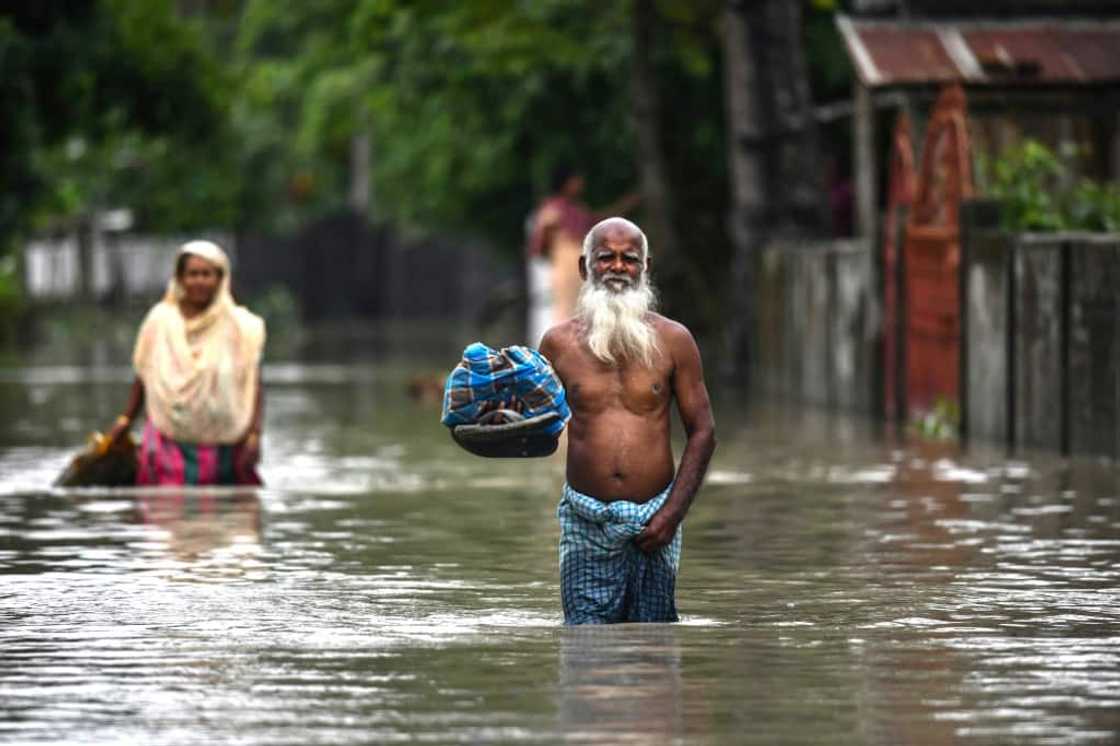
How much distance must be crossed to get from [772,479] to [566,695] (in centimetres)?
978

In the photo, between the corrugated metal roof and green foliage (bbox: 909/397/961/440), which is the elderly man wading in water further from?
the corrugated metal roof

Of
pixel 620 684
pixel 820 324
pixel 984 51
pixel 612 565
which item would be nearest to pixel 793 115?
pixel 820 324

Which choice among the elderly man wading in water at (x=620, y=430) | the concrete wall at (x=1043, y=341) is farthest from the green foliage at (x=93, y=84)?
the elderly man wading in water at (x=620, y=430)

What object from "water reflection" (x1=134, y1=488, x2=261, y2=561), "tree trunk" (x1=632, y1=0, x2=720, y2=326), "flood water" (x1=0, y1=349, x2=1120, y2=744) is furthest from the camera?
"tree trunk" (x1=632, y1=0, x2=720, y2=326)

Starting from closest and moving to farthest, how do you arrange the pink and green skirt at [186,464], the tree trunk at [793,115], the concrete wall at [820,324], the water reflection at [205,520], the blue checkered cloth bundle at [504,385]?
the blue checkered cloth bundle at [504,385], the water reflection at [205,520], the pink and green skirt at [186,464], the concrete wall at [820,324], the tree trunk at [793,115]

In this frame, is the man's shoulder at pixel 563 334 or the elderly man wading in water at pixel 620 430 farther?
the man's shoulder at pixel 563 334

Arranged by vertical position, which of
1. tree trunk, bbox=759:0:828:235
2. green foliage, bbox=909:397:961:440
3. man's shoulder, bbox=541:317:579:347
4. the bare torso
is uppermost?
tree trunk, bbox=759:0:828:235

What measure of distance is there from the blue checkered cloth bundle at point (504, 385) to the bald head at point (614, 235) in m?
0.45

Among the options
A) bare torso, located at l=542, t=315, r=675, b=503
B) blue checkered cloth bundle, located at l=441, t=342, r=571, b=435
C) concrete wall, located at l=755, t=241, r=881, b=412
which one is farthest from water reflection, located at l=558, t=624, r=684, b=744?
concrete wall, located at l=755, t=241, r=881, b=412

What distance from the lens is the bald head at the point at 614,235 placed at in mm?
10562

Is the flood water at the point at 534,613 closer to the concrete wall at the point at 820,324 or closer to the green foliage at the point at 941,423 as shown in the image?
the green foliage at the point at 941,423

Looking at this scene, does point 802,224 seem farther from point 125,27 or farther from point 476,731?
point 476,731

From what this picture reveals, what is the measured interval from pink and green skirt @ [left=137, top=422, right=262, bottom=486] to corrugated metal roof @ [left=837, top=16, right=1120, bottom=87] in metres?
8.58

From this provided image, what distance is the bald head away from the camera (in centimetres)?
1056
